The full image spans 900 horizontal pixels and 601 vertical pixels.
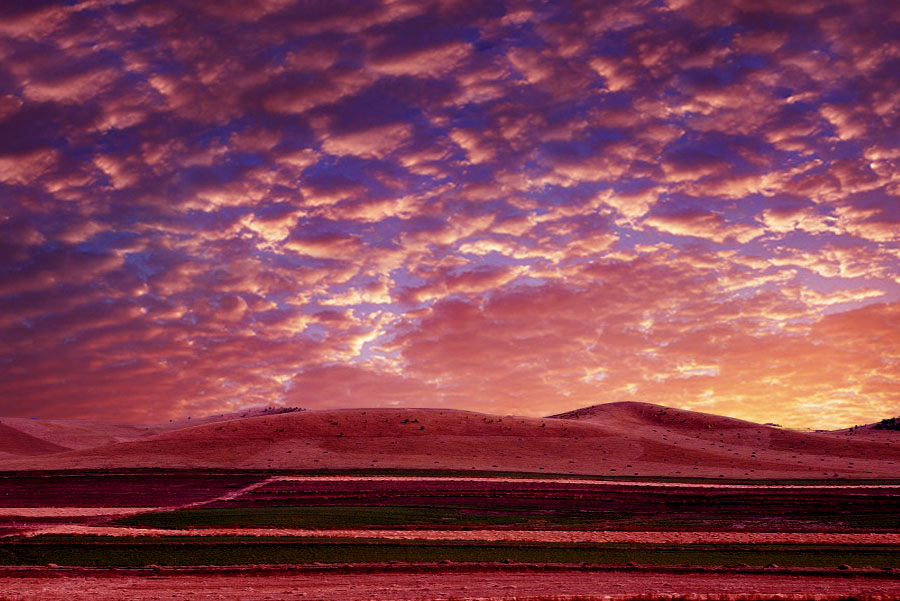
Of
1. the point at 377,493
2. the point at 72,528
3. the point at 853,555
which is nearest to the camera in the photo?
the point at 853,555

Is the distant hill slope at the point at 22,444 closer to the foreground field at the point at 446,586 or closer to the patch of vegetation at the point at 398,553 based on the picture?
the patch of vegetation at the point at 398,553

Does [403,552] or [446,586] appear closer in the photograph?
[446,586]

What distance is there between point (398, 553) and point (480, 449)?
56066mm

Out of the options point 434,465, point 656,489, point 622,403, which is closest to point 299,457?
point 434,465

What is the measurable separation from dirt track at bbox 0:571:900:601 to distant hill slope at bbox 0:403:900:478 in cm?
4839

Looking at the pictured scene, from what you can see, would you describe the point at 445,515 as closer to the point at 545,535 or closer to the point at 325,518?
the point at 325,518

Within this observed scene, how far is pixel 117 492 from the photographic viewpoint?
56.6m

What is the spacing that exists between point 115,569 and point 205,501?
84.1 feet

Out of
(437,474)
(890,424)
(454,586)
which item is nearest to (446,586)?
(454,586)

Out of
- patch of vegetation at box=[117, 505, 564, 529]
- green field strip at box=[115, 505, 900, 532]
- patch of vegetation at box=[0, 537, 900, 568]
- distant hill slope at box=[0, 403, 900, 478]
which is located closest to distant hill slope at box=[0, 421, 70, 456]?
distant hill slope at box=[0, 403, 900, 478]

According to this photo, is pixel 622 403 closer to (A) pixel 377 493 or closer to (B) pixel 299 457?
(B) pixel 299 457

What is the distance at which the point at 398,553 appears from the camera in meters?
29.6

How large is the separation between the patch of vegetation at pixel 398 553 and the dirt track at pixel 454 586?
247cm

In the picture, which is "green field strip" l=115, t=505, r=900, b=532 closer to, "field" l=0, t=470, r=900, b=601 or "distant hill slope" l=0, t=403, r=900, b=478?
"field" l=0, t=470, r=900, b=601
